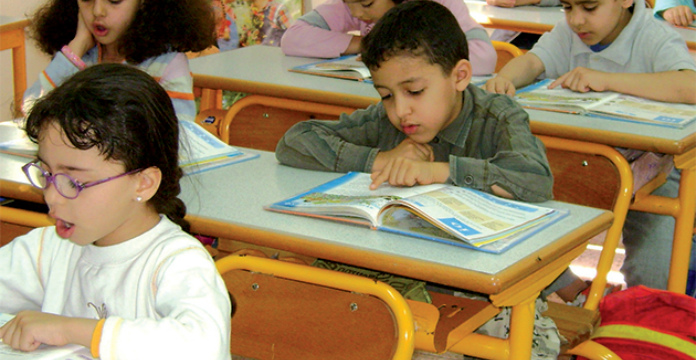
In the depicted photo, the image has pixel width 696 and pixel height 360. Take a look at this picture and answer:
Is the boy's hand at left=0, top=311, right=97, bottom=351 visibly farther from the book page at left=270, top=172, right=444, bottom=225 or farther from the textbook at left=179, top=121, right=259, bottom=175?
the textbook at left=179, top=121, right=259, bottom=175

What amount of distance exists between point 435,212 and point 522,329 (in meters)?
0.23

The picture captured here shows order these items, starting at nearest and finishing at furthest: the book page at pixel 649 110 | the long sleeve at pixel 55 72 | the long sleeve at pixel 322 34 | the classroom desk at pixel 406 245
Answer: the classroom desk at pixel 406 245 < the book page at pixel 649 110 < the long sleeve at pixel 55 72 < the long sleeve at pixel 322 34

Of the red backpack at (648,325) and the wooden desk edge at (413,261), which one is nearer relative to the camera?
the wooden desk edge at (413,261)

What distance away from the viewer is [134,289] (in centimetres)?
119

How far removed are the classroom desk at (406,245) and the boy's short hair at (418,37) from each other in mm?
368

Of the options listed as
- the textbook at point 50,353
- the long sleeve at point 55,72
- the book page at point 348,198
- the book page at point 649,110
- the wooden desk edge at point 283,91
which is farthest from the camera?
the wooden desk edge at point 283,91

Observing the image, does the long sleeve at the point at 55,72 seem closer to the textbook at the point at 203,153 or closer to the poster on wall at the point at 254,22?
the textbook at the point at 203,153

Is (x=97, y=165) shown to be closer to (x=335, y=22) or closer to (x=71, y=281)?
(x=71, y=281)

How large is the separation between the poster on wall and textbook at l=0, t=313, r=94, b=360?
310 cm

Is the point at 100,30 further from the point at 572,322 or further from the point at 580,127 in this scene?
the point at 572,322

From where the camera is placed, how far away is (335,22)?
10.5 ft

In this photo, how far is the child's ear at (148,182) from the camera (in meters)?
1.22

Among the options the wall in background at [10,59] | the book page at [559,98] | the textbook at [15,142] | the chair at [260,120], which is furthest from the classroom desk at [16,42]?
the book page at [559,98]

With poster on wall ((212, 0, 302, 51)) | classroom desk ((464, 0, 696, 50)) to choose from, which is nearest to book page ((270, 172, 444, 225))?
classroom desk ((464, 0, 696, 50))
